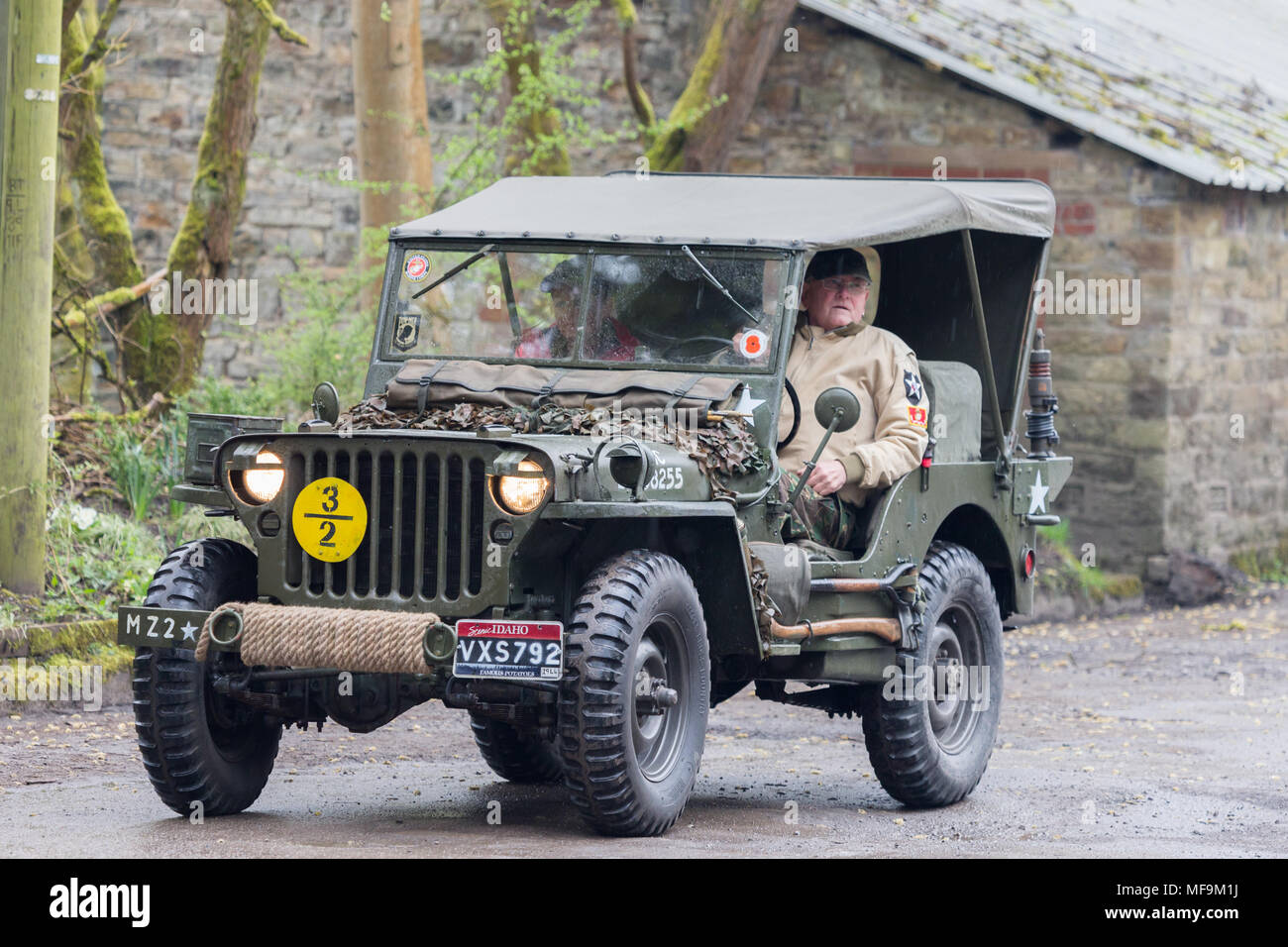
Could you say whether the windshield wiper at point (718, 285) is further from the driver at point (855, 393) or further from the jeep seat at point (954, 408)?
the jeep seat at point (954, 408)

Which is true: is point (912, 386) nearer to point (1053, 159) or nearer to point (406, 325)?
point (406, 325)

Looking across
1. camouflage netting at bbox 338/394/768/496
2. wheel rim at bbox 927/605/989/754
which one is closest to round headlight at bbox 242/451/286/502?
camouflage netting at bbox 338/394/768/496

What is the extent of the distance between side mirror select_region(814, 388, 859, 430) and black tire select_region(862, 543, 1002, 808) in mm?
1144

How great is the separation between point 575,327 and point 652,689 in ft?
5.14

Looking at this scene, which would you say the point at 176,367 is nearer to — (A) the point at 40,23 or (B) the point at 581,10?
(A) the point at 40,23

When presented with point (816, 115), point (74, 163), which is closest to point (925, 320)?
point (74, 163)

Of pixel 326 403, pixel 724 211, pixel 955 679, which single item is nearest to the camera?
pixel 326 403

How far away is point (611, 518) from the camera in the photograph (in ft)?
19.7

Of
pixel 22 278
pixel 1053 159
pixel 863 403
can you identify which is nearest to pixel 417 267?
pixel 863 403

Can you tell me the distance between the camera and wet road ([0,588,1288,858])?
6.07 m

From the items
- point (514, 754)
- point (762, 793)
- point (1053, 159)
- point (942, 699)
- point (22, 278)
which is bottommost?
point (762, 793)

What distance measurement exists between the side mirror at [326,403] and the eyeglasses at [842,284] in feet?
6.38

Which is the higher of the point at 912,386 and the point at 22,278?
the point at 22,278

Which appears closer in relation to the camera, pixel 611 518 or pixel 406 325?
pixel 611 518
